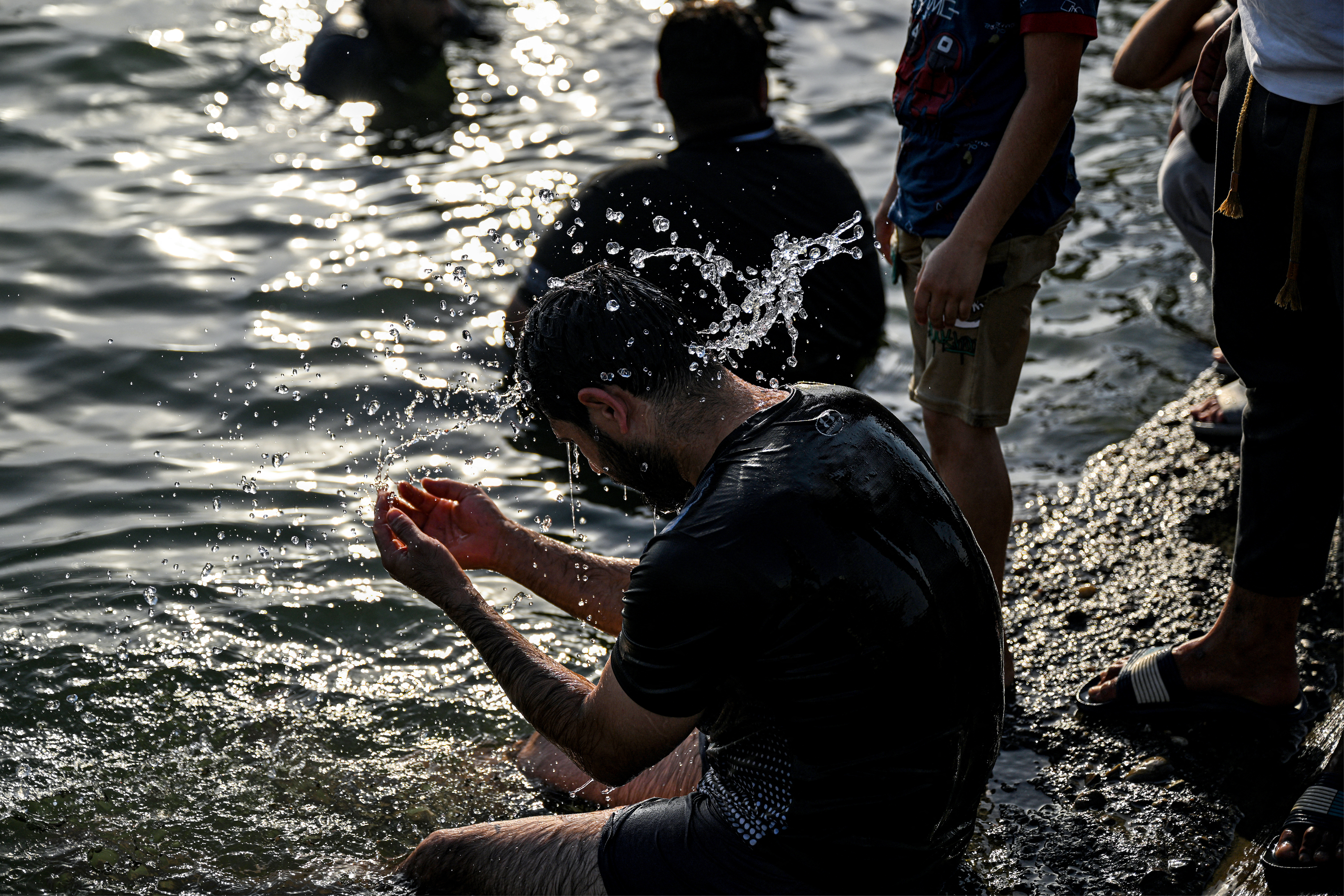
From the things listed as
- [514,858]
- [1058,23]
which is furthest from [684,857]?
[1058,23]

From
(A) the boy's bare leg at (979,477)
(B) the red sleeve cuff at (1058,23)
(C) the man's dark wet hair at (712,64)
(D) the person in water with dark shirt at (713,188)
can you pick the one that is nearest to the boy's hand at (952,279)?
(A) the boy's bare leg at (979,477)

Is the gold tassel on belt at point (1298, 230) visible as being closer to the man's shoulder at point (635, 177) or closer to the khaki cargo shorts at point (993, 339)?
the khaki cargo shorts at point (993, 339)

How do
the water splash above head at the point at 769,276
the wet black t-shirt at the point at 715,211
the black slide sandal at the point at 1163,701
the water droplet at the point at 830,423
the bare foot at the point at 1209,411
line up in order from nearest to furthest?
the water droplet at the point at 830,423 → the black slide sandal at the point at 1163,701 → the water splash above head at the point at 769,276 → the bare foot at the point at 1209,411 → the wet black t-shirt at the point at 715,211

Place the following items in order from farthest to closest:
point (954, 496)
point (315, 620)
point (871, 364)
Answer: point (871, 364) → point (315, 620) → point (954, 496)

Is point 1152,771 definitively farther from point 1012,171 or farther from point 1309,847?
point 1012,171

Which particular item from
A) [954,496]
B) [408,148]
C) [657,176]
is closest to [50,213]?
[408,148]

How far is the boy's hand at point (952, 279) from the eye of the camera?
3.18 m

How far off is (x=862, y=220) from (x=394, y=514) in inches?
110

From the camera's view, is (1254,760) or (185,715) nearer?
(1254,760)

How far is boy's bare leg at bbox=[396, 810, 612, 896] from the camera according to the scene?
8.32ft

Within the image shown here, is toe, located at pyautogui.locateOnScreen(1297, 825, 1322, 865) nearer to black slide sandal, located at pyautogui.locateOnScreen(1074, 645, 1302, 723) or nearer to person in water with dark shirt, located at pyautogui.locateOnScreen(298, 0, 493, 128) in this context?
black slide sandal, located at pyautogui.locateOnScreen(1074, 645, 1302, 723)

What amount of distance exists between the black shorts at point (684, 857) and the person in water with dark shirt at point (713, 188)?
2389mm

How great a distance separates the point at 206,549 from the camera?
4527mm

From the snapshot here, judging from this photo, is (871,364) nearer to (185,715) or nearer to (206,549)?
(206,549)
